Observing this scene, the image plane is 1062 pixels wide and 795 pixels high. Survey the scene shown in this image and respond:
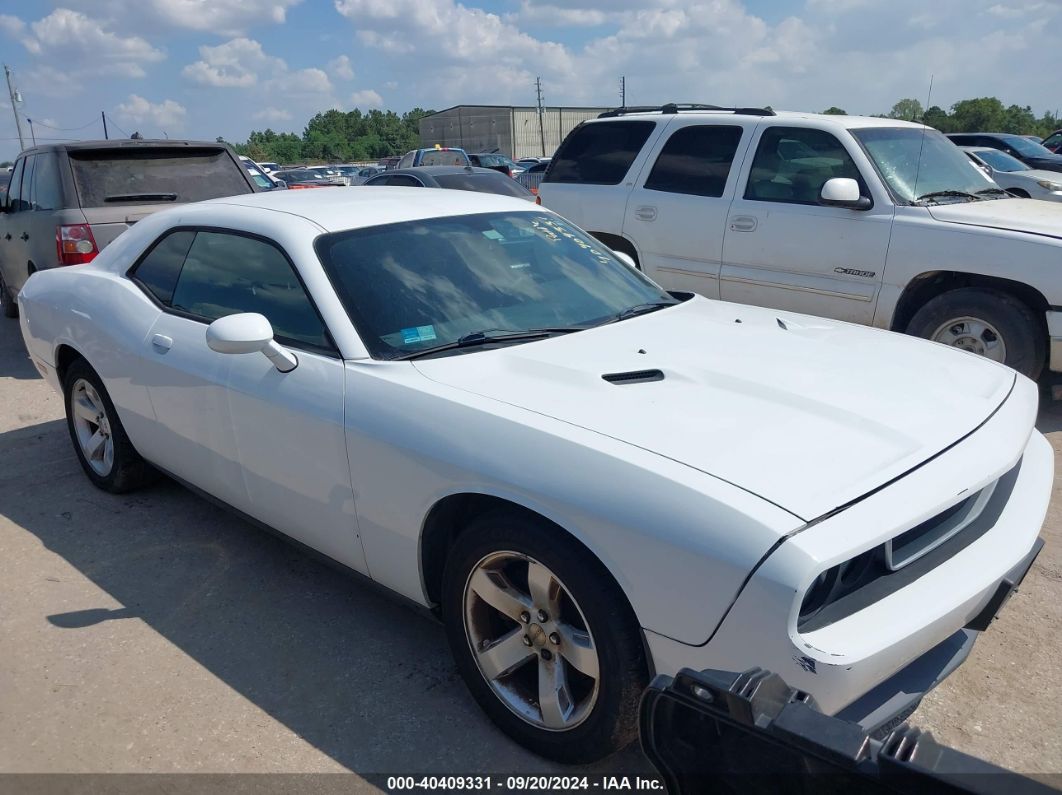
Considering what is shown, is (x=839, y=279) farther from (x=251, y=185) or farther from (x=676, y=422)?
(x=251, y=185)

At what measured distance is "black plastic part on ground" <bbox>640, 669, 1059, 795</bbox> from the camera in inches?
53.0

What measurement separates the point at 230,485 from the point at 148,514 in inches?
48.8

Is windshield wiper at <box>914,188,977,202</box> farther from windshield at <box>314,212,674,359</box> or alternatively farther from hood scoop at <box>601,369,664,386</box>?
hood scoop at <box>601,369,664,386</box>

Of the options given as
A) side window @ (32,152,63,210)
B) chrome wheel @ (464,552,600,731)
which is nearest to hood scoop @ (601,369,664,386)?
chrome wheel @ (464,552,600,731)

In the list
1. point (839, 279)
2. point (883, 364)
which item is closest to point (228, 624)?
point (883, 364)

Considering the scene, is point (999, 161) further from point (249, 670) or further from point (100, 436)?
point (249, 670)

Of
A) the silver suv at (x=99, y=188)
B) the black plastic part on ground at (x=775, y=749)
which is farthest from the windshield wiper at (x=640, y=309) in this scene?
the silver suv at (x=99, y=188)

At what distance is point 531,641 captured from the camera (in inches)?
102

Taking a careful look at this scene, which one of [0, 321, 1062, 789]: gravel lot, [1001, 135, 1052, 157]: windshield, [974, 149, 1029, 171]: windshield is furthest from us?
[1001, 135, 1052, 157]: windshield

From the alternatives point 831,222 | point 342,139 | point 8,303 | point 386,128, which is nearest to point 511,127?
point 342,139

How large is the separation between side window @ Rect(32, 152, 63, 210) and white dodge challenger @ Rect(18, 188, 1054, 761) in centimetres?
421

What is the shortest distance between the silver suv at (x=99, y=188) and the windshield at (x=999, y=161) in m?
10.2

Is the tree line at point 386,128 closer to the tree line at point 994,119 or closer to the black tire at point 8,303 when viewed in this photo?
the tree line at point 994,119

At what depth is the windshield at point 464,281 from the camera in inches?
124
